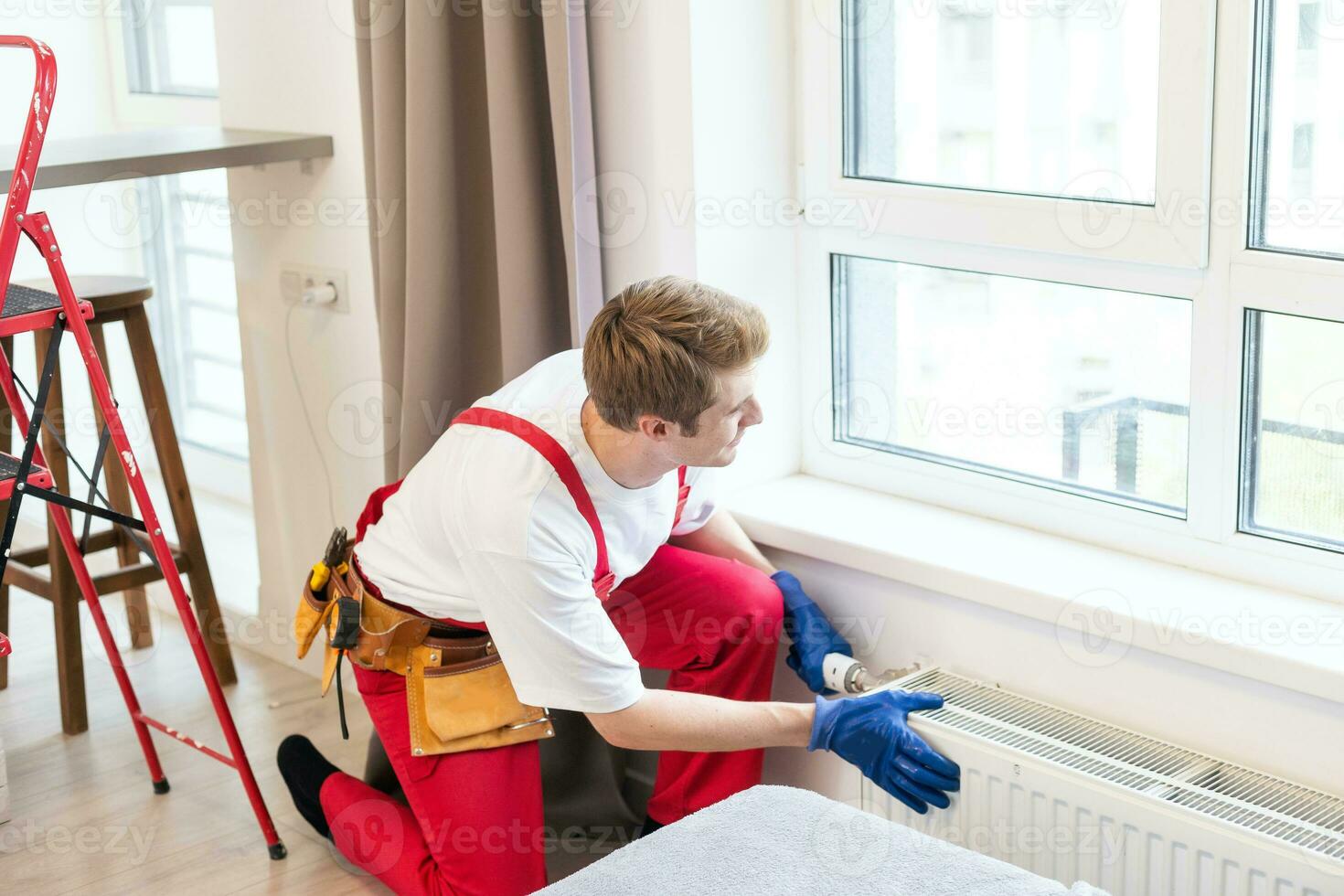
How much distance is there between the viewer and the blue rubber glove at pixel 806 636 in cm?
206

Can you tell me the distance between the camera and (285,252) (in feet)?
9.29

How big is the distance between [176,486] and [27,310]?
2.73 ft

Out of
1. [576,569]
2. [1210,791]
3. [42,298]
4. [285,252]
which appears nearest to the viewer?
[1210,791]

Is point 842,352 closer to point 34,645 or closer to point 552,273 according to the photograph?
point 552,273

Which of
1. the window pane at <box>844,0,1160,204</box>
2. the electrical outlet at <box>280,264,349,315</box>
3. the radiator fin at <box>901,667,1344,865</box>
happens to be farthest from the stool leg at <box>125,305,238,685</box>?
the radiator fin at <box>901,667,1344,865</box>

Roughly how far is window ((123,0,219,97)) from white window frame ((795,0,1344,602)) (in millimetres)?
2141

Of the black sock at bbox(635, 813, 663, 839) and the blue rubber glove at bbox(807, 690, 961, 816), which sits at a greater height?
the blue rubber glove at bbox(807, 690, 961, 816)

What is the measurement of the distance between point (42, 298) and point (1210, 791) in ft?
5.61

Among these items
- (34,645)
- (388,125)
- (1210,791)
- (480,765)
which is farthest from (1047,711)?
(34,645)

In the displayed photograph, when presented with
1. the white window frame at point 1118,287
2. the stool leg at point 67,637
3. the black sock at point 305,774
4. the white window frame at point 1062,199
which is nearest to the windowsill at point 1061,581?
the white window frame at point 1118,287

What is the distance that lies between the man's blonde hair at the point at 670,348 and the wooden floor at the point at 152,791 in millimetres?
945

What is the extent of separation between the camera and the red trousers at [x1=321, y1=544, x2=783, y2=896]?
2043 mm

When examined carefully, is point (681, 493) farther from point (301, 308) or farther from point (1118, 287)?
point (301, 308)

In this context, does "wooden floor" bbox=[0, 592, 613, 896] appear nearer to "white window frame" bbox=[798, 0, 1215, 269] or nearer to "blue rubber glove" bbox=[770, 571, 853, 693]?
"blue rubber glove" bbox=[770, 571, 853, 693]
